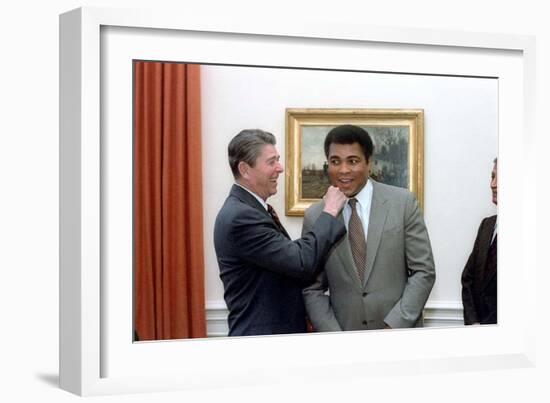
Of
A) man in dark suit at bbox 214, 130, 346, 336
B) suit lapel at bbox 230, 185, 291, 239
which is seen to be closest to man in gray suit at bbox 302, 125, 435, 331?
man in dark suit at bbox 214, 130, 346, 336

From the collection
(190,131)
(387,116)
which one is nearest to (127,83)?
(190,131)

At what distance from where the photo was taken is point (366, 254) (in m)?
5.70

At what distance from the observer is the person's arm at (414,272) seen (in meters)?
5.79

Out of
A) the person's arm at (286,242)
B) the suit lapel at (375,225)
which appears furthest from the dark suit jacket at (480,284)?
the person's arm at (286,242)

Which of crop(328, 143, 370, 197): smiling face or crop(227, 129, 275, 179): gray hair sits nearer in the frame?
crop(227, 129, 275, 179): gray hair

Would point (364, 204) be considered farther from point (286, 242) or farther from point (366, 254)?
point (286, 242)

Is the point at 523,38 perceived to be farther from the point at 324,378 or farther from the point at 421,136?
the point at 324,378

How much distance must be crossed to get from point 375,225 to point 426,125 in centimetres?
61

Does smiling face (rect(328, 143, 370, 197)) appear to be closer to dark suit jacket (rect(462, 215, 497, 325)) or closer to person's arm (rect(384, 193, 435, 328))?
person's arm (rect(384, 193, 435, 328))

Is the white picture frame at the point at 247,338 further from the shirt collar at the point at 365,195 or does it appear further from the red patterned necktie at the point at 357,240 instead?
the shirt collar at the point at 365,195

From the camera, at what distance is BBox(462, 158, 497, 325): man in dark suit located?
5973 millimetres

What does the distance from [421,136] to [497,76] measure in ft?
1.96

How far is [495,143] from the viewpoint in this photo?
19.7ft

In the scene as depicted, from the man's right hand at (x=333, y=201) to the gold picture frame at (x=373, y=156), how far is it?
39 millimetres
